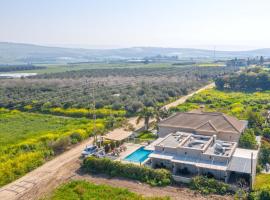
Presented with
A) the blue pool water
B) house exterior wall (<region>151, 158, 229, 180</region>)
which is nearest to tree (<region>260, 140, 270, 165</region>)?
house exterior wall (<region>151, 158, 229, 180</region>)

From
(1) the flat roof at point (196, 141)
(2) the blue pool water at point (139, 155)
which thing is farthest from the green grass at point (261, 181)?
(2) the blue pool water at point (139, 155)

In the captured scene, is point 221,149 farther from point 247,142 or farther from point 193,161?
point 247,142

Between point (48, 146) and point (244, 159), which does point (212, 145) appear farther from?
point (48, 146)

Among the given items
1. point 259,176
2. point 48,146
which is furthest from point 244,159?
point 48,146

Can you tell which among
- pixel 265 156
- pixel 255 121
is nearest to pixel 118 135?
pixel 265 156

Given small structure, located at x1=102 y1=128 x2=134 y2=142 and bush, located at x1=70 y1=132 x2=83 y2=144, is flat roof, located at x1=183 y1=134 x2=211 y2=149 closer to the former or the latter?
small structure, located at x1=102 y1=128 x2=134 y2=142

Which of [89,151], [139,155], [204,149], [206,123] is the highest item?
[206,123]
